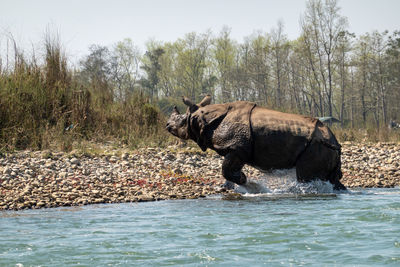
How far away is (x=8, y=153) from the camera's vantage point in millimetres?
12367

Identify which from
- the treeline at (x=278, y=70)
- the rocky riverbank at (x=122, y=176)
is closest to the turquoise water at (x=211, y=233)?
the rocky riverbank at (x=122, y=176)

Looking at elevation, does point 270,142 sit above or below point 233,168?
above

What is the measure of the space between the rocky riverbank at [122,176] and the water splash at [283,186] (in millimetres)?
537

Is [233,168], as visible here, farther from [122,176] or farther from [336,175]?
[122,176]

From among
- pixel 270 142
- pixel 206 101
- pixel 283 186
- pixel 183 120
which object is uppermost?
pixel 206 101

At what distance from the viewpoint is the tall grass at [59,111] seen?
13.5m

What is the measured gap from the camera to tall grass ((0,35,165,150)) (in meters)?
13.5

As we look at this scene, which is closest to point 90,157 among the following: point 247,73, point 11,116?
→ point 11,116

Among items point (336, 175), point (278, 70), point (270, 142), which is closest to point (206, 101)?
point (270, 142)

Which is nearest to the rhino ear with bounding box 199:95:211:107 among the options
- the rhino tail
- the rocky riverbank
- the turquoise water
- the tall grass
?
the rocky riverbank

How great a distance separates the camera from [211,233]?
6.25m

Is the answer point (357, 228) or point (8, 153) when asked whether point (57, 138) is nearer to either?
point (8, 153)

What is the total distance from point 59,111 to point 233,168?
23.6 ft

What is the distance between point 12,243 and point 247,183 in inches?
193
